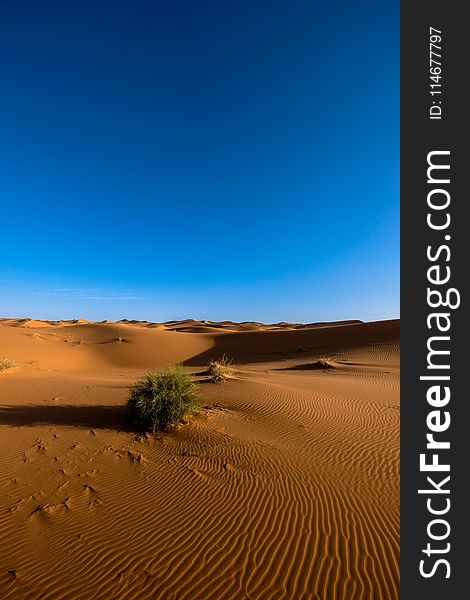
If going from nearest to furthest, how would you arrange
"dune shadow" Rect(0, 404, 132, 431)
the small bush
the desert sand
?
the desert sand
the small bush
"dune shadow" Rect(0, 404, 132, 431)

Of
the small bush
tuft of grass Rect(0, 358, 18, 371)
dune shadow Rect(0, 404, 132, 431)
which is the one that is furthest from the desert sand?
tuft of grass Rect(0, 358, 18, 371)

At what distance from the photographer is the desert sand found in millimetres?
3500

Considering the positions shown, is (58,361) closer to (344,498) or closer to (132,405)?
(132,405)

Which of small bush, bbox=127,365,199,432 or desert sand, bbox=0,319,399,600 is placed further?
small bush, bbox=127,365,199,432

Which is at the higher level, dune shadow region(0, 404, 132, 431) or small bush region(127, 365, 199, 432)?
small bush region(127, 365, 199, 432)

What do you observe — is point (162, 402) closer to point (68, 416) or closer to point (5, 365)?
point (68, 416)

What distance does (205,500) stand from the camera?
4.95 meters

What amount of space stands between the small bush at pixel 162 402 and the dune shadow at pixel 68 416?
19.5 inches

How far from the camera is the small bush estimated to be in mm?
7914

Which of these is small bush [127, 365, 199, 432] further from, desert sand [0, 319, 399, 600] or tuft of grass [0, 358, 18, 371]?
tuft of grass [0, 358, 18, 371]

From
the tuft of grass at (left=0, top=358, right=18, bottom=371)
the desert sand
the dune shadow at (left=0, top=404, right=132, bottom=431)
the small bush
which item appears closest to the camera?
the desert sand

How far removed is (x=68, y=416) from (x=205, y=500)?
18.8 feet

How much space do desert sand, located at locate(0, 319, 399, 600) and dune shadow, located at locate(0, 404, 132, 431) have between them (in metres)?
0.05

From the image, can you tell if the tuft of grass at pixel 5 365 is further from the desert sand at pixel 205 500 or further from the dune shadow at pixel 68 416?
the dune shadow at pixel 68 416
